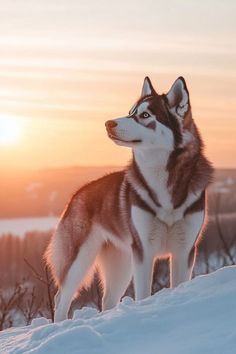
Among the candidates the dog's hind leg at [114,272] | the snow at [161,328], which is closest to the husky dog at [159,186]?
the dog's hind leg at [114,272]

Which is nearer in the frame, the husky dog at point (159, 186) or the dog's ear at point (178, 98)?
the husky dog at point (159, 186)

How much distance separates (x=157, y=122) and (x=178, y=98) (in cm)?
33

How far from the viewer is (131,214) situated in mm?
7125

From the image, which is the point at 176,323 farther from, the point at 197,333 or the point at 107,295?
the point at 107,295

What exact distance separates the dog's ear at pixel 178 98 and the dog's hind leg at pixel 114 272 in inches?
71.3

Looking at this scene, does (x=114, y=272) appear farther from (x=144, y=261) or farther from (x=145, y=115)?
(x=145, y=115)

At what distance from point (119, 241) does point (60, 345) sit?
3153mm

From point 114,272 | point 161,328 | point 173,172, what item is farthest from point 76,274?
point 161,328

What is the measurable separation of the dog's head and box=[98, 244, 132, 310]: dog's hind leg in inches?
65.0

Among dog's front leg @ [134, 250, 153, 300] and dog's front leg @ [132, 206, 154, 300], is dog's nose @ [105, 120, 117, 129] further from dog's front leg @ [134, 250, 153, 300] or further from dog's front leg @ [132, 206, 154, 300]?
dog's front leg @ [134, 250, 153, 300]

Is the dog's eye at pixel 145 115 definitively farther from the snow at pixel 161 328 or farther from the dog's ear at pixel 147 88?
the snow at pixel 161 328

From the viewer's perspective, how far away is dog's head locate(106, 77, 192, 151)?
6820 mm

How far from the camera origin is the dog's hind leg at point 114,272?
8.27 m

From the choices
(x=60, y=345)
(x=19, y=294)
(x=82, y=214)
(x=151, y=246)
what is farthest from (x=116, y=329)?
(x=19, y=294)
